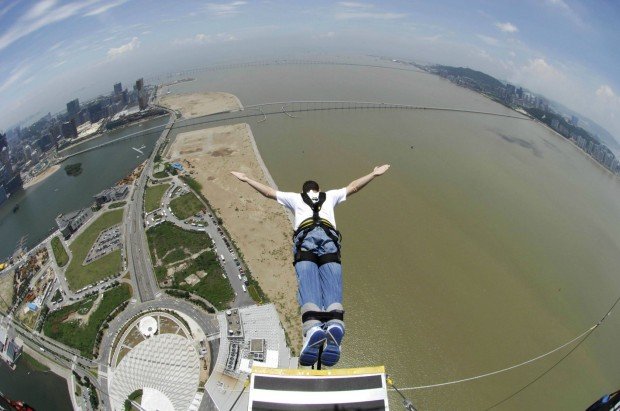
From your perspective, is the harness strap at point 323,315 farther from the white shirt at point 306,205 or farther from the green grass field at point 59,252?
the green grass field at point 59,252

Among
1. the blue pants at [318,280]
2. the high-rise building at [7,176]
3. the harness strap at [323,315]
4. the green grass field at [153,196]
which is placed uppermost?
the high-rise building at [7,176]

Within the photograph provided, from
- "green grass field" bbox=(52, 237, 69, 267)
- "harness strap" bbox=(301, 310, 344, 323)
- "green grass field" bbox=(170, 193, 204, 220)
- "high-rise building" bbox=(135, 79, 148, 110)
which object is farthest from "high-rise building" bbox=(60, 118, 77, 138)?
"harness strap" bbox=(301, 310, 344, 323)

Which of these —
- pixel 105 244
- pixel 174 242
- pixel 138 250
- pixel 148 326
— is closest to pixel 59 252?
pixel 105 244

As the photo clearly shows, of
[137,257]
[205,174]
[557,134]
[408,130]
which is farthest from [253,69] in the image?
[137,257]

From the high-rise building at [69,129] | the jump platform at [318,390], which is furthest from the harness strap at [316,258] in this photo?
the high-rise building at [69,129]

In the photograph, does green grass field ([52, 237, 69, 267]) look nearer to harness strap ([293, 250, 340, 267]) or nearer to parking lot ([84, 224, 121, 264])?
parking lot ([84, 224, 121, 264])

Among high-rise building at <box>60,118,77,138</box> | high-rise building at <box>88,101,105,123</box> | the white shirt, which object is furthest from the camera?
high-rise building at <box>88,101,105,123</box>

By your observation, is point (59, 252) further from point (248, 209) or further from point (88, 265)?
Answer: point (248, 209)

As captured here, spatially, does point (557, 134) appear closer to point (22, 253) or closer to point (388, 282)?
point (388, 282)
